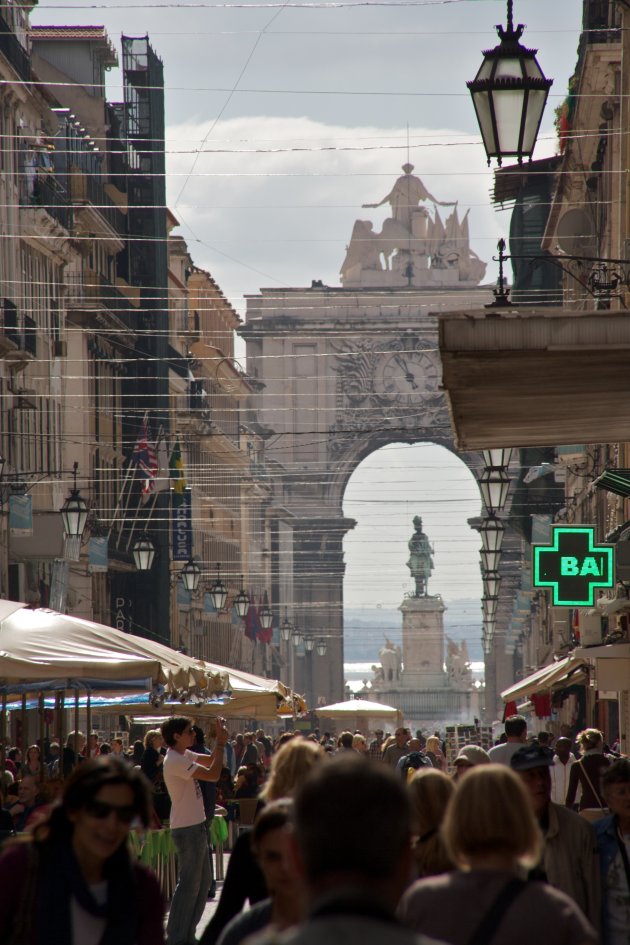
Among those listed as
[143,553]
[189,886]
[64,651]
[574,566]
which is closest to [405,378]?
[143,553]

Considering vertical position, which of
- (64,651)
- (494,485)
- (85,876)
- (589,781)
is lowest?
(589,781)

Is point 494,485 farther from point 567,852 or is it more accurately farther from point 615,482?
point 567,852

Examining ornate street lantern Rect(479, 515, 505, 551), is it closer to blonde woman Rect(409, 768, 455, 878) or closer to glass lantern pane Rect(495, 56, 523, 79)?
glass lantern pane Rect(495, 56, 523, 79)

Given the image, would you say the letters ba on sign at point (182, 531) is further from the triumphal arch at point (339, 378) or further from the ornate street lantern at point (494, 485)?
the triumphal arch at point (339, 378)

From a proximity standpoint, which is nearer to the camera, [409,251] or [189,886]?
[189,886]

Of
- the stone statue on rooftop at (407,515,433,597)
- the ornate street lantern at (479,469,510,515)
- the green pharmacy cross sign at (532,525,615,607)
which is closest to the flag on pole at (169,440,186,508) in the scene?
the green pharmacy cross sign at (532,525,615,607)

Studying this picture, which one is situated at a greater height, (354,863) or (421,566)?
(421,566)

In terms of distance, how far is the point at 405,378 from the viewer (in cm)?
9719

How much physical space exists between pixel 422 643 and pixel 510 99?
91.6 m

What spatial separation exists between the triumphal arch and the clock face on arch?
52 millimetres

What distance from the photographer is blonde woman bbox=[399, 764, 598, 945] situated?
4.92 metres

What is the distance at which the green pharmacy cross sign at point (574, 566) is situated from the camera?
2558 cm

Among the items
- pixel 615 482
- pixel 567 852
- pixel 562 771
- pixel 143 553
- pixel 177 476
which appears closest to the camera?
pixel 567 852

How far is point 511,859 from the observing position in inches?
205
